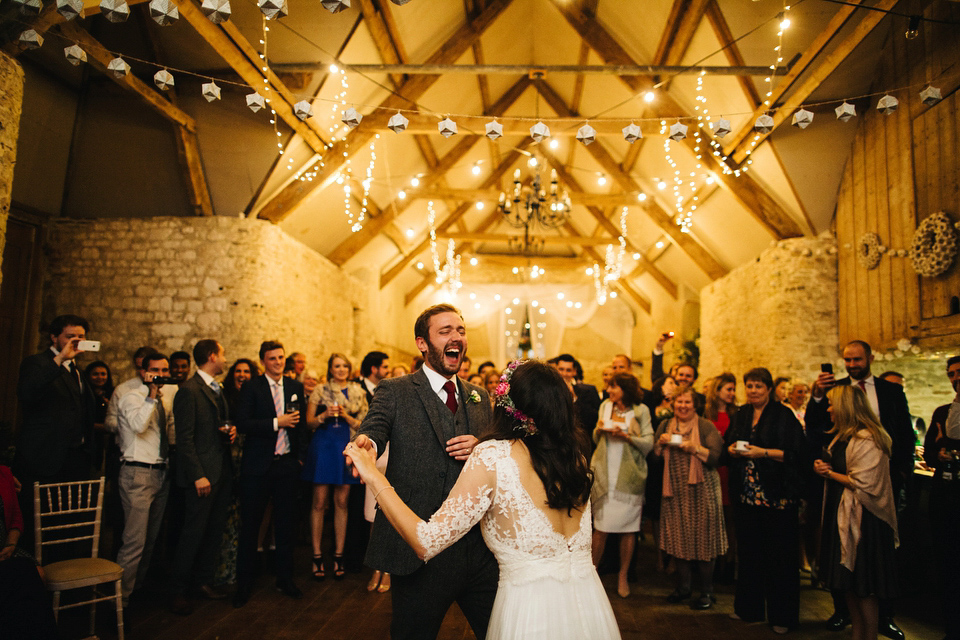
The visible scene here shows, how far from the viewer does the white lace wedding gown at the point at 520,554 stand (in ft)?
5.15

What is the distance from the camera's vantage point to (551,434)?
5.42 ft

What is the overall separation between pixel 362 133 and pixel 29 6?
3819mm

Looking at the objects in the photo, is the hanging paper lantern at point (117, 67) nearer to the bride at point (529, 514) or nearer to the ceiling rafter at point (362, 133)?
the ceiling rafter at point (362, 133)

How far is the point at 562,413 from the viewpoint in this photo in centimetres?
167

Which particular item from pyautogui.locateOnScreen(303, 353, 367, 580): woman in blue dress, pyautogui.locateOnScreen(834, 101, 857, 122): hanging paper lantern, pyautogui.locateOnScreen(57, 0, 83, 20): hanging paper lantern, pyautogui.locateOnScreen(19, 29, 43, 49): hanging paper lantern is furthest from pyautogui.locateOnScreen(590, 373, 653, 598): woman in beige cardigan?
pyautogui.locateOnScreen(19, 29, 43, 49): hanging paper lantern

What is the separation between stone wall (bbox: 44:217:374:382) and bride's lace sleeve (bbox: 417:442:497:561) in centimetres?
551

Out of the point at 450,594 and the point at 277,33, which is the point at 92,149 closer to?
the point at 277,33

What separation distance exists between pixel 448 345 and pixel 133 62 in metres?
5.49

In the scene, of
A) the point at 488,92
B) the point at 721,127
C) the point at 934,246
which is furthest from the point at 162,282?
the point at 934,246

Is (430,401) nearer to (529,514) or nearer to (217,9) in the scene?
(529,514)

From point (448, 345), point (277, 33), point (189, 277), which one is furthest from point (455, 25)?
point (448, 345)

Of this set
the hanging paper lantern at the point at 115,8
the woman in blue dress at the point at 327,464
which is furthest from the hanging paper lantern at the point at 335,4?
the woman in blue dress at the point at 327,464

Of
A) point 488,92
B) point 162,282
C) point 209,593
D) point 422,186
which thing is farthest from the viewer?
point 422,186

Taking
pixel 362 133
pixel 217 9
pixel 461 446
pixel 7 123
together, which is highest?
pixel 362 133
